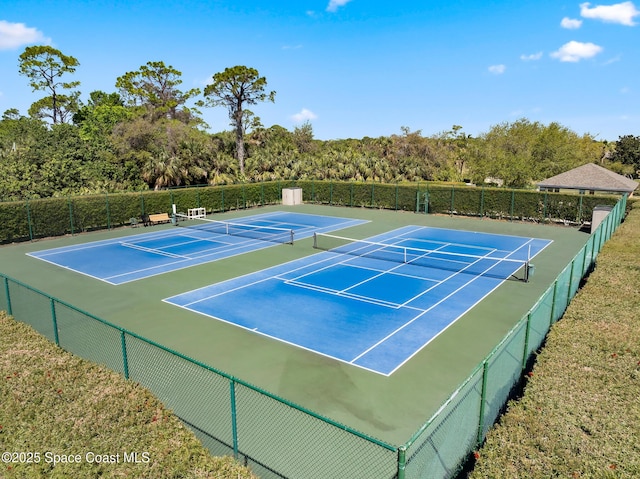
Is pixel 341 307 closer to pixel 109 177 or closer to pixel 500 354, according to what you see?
pixel 500 354

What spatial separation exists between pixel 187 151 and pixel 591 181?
35276 mm

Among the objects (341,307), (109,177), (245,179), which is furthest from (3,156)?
(341,307)

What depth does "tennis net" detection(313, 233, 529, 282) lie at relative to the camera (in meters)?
19.7

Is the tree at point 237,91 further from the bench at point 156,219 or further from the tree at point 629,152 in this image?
the tree at point 629,152

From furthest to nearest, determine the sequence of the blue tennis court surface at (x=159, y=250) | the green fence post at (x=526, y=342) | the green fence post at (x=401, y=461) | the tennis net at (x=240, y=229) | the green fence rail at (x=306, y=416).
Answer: the tennis net at (x=240, y=229)
the blue tennis court surface at (x=159, y=250)
the green fence post at (x=526, y=342)
the green fence rail at (x=306, y=416)
the green fence post at (x=401, y=461)

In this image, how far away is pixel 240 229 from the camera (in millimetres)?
30562

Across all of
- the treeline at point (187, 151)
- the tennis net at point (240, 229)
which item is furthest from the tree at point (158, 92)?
the tennis net at point (240, 229)

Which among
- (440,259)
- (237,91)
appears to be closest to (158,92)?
(237,91)

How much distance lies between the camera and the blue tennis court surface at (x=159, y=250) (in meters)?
20.6

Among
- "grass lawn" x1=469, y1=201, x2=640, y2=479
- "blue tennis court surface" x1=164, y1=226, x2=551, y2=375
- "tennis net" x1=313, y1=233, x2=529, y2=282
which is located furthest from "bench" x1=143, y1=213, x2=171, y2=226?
"grass lawn" x1=469, y1=201, x2=640, y2=479

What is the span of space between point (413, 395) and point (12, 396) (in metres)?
7.93

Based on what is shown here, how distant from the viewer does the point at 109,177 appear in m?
39.8

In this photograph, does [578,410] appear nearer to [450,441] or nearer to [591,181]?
[450,441]

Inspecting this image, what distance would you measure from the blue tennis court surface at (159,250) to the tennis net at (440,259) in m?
3.93
